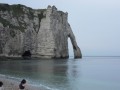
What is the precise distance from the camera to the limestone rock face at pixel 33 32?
310 ft

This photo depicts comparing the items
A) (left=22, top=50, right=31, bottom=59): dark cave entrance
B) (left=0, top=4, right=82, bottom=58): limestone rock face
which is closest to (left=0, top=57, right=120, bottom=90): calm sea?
(left=0, top=4, right=82, bottom=58): limestone rock face

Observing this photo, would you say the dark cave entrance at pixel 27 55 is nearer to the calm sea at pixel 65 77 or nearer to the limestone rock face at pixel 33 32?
the limestone rock face at pixel 33 32

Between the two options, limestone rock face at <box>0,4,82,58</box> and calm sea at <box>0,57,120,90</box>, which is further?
limestone rock face at <box>0,4,82,58</box>

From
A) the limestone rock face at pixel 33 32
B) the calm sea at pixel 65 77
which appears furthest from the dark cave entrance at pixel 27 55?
the calm sea at pixel 65 77

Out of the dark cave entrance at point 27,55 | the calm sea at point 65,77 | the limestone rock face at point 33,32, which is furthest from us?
the dark cave entrance at point 27,55

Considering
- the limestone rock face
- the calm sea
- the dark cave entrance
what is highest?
the limestone rock face

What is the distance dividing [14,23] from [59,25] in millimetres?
18394

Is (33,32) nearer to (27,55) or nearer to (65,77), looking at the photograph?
(27,55)

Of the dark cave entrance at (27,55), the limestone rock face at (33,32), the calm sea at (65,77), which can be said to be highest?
the limestone rock face at (33,32)

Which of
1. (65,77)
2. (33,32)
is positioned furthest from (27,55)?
(65,77)

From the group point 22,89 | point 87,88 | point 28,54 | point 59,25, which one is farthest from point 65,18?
point 22,89

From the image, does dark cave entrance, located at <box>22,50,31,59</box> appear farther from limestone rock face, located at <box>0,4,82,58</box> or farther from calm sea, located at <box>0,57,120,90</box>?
calm sea, located at <box>0,57,120,90</box>

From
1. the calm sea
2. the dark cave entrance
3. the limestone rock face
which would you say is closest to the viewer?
the calm sea

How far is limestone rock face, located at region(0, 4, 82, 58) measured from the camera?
310ft
